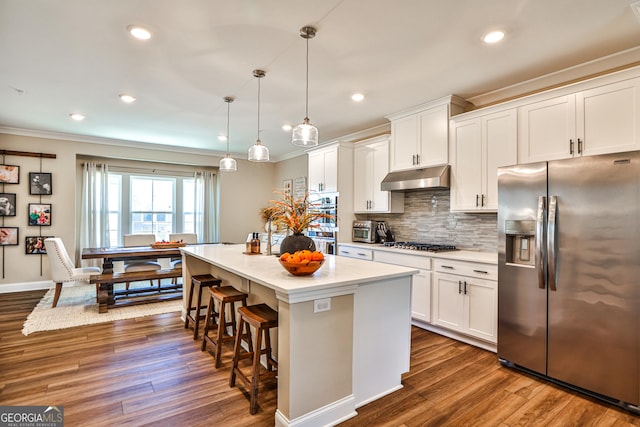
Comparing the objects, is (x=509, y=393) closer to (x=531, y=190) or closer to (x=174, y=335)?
(x=531, y=190)

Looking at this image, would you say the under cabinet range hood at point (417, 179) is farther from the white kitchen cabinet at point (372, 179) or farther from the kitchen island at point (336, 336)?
the kitchen island at point (336, 336)

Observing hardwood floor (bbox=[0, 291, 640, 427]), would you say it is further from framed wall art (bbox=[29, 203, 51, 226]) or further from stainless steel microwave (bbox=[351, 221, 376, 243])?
framed wall art (bbox=[29, 203, 51, 226])

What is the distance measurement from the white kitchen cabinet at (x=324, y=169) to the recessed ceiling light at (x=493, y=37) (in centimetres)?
266

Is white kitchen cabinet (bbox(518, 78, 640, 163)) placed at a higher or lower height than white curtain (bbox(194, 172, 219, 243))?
higher

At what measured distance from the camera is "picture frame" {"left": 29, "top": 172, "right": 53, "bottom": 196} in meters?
5.22

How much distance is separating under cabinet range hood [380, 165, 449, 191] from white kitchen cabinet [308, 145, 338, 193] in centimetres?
88

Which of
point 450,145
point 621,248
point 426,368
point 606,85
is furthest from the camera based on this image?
point 450,145

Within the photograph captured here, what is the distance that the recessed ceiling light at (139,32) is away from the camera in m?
2.30

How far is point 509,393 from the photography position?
2361mm

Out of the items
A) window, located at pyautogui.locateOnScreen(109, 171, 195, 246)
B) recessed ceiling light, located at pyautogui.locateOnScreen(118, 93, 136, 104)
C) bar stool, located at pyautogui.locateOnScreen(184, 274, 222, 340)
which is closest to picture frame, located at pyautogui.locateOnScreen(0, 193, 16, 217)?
window, located at pyautogui.locateOnScreen(109, 171, 195, 246)

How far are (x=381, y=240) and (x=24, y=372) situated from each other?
397cm

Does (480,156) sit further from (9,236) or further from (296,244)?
(9,236)

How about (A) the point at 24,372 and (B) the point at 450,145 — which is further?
(B) the point at 450,145

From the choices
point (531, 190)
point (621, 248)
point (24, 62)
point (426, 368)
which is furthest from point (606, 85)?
point (24, 62)
